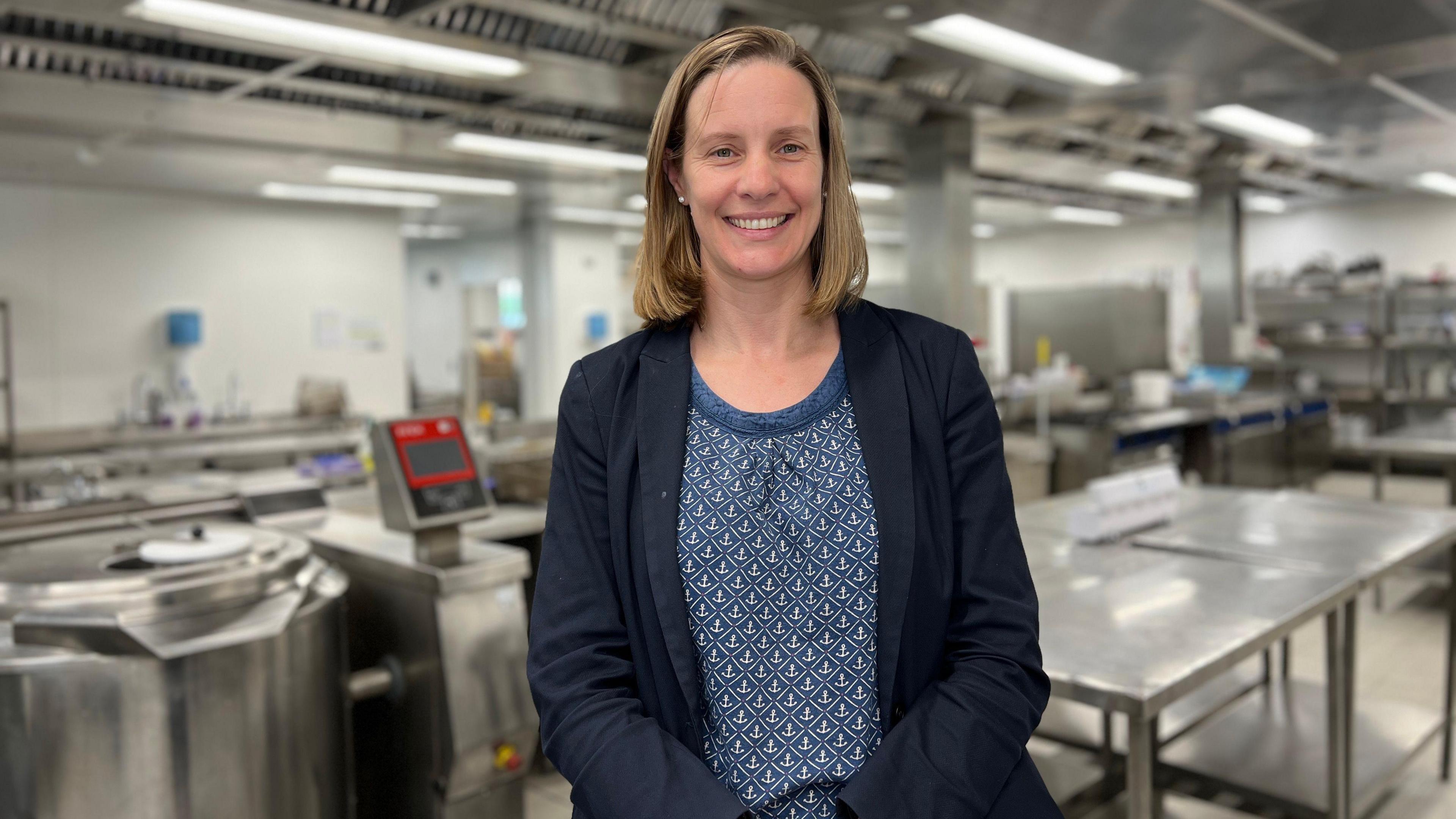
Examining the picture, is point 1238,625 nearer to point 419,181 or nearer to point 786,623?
point 786,623

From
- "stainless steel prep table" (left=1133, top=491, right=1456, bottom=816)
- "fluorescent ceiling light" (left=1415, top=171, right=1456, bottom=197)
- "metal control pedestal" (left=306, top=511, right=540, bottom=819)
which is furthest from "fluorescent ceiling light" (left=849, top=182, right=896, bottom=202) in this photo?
"metal control pedestal" (left=306, top=511, right=540, bottom=819)

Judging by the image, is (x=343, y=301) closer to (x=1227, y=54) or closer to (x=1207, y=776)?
(x=1227, y=54)

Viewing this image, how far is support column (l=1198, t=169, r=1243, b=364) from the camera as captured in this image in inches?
339

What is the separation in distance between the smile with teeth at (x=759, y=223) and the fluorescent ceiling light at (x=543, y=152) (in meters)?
4.13

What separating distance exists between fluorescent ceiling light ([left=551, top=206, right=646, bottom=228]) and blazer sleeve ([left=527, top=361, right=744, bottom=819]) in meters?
8.16

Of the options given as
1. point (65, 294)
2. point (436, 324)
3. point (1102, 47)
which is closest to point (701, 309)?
point (1102, 47)

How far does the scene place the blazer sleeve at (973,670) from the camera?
100 centimetres

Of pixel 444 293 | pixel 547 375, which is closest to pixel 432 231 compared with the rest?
pixel 444 293

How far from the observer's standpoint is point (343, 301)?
9.23m

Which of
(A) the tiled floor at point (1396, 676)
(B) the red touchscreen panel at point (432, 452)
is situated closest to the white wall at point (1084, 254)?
(A) the tiled floor at point (1396, 676)

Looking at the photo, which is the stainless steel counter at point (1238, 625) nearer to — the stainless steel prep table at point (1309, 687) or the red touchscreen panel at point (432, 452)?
the stainless steel prep table at point (1309, 687)

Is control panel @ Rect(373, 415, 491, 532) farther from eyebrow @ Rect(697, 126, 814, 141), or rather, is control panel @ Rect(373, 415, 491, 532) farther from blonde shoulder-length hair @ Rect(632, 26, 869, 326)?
eyebrow @ Rect(697, 126, 814, 141)

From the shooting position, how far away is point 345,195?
8.21m

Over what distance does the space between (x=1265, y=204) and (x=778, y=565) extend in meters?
11.2
